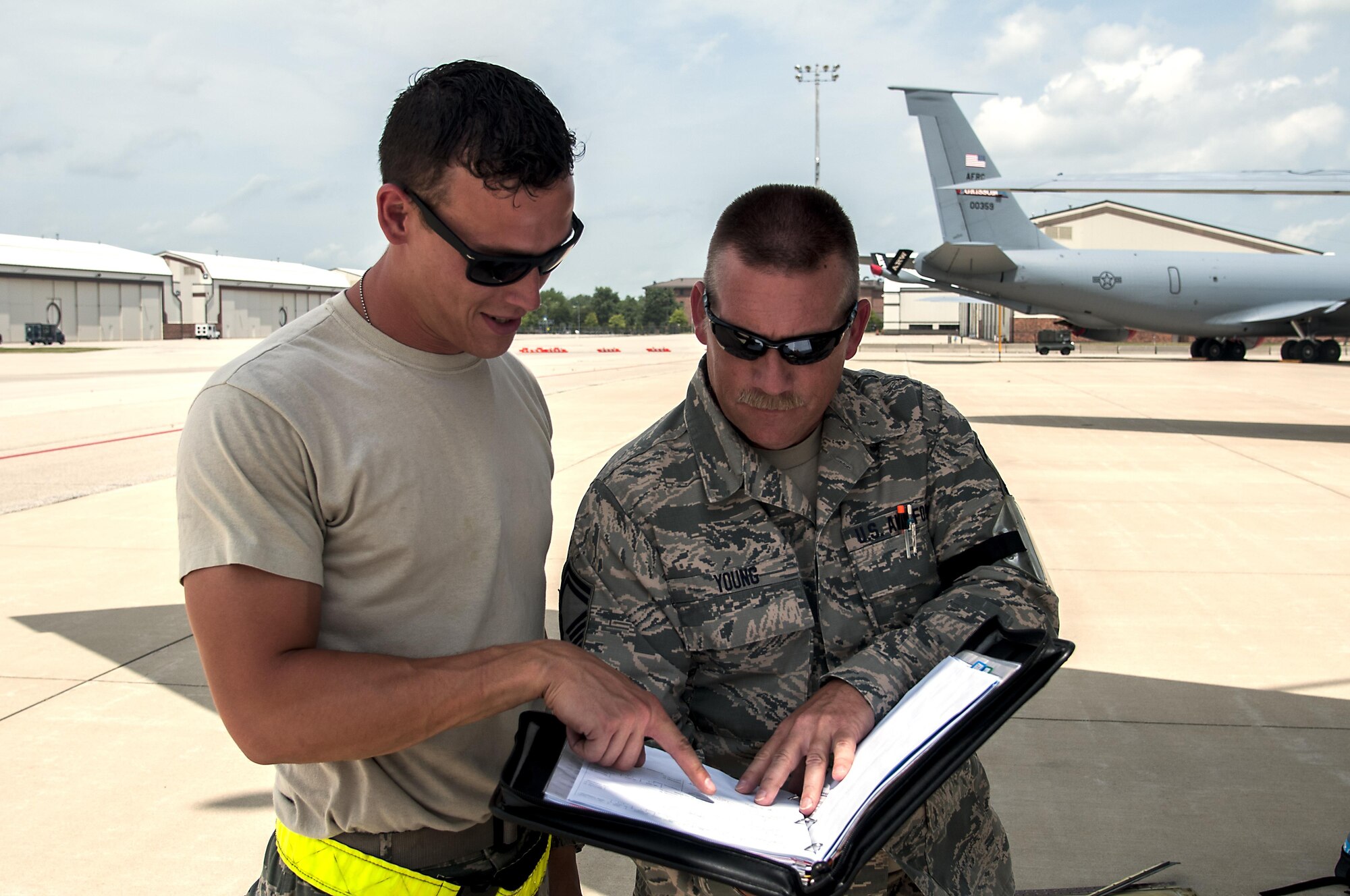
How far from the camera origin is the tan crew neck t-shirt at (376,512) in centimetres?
142

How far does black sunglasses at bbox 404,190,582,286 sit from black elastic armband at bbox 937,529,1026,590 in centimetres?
105

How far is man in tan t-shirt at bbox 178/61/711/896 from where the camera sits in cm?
141

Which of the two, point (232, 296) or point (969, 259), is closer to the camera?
point (969, 259)

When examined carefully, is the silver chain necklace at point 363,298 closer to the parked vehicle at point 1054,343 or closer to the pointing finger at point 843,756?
the pointing finger at point 843,756

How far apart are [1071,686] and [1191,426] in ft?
Answer: 37.7

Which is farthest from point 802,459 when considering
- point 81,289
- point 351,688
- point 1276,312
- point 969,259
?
point 81,289

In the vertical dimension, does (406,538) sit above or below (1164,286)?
below

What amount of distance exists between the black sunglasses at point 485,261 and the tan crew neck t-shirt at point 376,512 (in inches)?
8.2

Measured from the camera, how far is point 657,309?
155750mm

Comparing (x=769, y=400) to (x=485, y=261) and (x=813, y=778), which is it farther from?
(x=813, y=778)

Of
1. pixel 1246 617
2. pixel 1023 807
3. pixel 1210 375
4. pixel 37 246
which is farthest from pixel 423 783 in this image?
pixel 37 246

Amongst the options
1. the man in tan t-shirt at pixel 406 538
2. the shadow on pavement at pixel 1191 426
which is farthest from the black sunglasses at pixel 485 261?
the shadow on pavement at pixel 1191 426

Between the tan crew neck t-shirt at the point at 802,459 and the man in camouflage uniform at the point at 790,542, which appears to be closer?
the man in camouflage uniform at the point at 790,542

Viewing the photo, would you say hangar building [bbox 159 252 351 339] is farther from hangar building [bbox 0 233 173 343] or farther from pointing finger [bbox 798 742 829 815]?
pointing finger [bbox 798 742 829 815]
